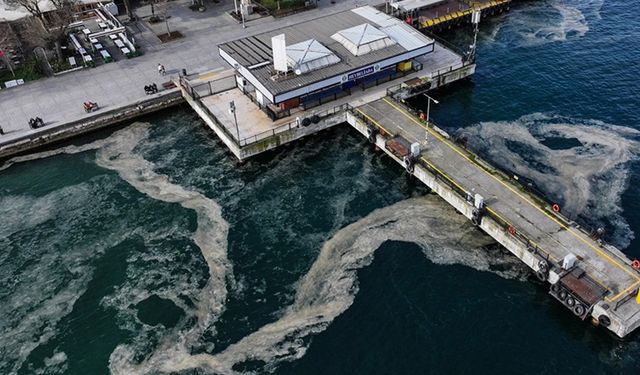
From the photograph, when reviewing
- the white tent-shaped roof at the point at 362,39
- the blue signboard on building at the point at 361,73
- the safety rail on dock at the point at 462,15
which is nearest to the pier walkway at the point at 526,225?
the blue signboard on building at the point at 361,73

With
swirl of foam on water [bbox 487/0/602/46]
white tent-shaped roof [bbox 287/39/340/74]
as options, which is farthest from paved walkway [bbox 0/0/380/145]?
swirl of foam on water [bbox 487/0/602/46]

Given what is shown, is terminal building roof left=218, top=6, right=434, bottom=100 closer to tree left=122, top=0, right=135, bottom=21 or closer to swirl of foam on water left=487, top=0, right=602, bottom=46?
swirl of foam on water left=487, top=0, right=602, bottom=46

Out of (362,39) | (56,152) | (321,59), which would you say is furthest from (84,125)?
(362,39)

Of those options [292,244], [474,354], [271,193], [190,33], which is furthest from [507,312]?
[190,33]

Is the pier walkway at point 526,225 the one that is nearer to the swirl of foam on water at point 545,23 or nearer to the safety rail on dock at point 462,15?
the safety rail on dock at point 462,15

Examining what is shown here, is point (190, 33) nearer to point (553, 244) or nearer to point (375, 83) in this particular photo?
point (375, 83)

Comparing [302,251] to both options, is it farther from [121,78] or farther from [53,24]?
[53,24]

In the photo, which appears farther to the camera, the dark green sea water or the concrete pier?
the concrete pier
